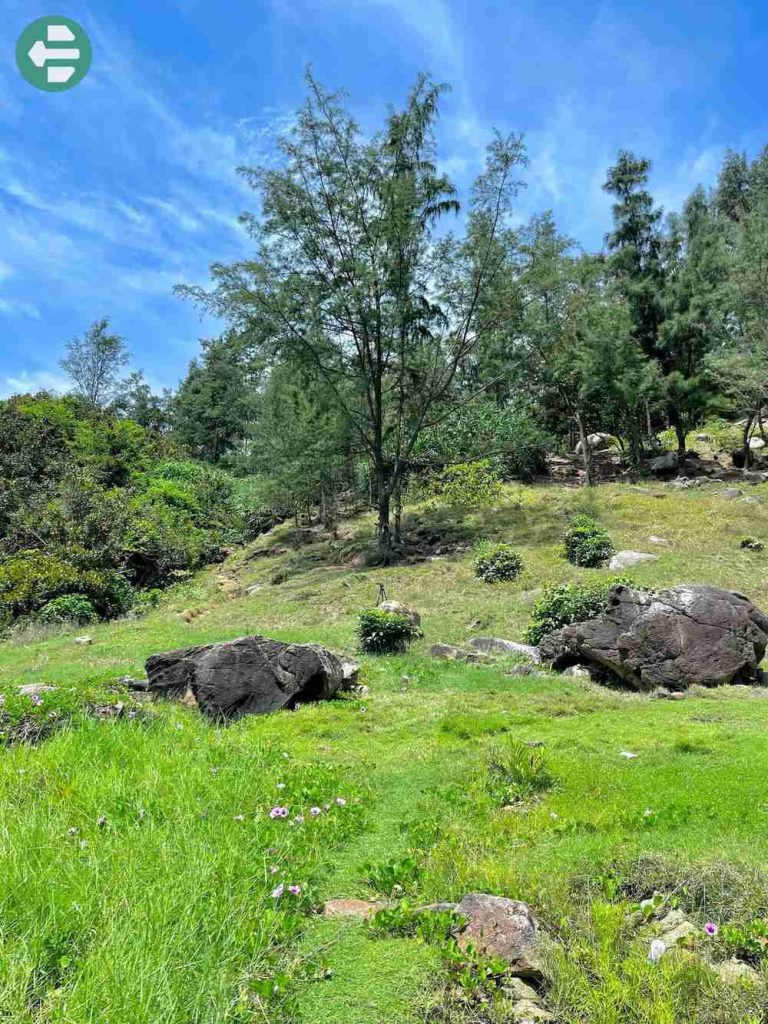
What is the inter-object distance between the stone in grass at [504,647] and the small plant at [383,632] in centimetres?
139

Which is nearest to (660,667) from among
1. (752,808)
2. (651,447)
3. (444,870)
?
(752,808)

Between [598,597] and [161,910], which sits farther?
[598,597]

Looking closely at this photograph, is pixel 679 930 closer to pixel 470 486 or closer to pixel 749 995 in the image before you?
pixel 749 995

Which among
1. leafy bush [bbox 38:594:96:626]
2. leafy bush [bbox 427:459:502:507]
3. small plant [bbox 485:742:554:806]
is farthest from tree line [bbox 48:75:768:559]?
small plant [bbox 485:742:554:806]

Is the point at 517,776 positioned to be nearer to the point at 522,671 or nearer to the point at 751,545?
the point at 522,671

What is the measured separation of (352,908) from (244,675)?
17.3 feet

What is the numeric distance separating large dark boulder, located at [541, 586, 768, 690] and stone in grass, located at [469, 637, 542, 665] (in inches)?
54.7

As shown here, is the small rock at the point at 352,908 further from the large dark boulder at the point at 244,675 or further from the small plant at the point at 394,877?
the large dark boulder at the point at 244,675

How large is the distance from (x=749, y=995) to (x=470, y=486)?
21.9 m

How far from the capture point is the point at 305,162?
22469 mm

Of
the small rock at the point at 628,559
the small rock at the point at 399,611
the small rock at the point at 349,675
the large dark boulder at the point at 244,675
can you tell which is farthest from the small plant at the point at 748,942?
the small rock at the point at 628,559

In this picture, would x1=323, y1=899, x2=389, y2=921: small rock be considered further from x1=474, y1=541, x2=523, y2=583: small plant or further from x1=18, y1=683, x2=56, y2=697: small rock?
x1=474, y1=541, x2=523, y2=583: small plant

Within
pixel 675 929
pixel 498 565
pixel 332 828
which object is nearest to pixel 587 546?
pixel 498 565

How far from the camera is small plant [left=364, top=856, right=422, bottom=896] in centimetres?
402
